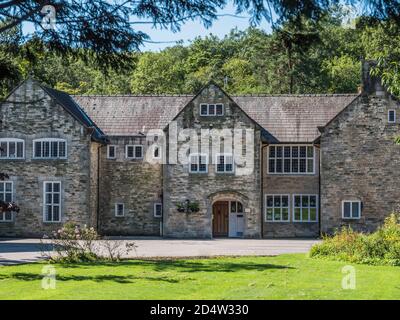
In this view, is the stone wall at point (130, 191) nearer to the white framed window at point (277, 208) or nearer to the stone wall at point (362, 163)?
the white framed window at point (277, 208)

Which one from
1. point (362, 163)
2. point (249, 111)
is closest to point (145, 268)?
point (362, 163)

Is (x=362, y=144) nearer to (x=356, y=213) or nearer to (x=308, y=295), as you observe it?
(x=356, y=213)

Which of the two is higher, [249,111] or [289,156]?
[249,111]

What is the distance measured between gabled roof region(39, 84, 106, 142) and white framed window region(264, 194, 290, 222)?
10900mm

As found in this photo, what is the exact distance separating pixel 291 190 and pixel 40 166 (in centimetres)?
1516

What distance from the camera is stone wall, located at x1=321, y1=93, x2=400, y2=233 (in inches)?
1751

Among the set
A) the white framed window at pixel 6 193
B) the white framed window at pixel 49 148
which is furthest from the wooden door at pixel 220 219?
the white framed window at pixel 6 193

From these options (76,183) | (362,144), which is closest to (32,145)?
(76,183)

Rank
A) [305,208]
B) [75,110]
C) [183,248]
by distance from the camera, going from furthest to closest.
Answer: [75,110] < [305,208] < [183,248]

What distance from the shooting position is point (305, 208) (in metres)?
45.6

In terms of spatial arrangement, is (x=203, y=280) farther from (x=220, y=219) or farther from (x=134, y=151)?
(x=134, y=151)

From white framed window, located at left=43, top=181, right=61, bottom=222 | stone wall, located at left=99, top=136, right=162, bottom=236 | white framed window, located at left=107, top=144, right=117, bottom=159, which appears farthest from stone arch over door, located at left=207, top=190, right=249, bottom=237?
white framed window, located at left=43, top=181, right=61, bottom=222

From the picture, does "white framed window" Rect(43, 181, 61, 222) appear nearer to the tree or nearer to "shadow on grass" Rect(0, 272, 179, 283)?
"shadow on grass" Rect(0, 272, 179, 283)

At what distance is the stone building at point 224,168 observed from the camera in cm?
4450
